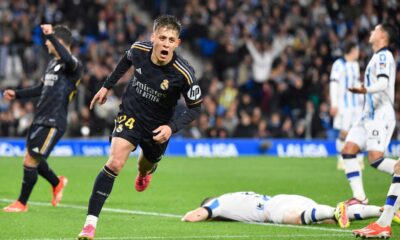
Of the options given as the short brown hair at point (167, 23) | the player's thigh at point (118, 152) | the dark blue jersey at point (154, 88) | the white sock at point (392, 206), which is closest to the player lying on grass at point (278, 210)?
the white sock at point (392, 206)

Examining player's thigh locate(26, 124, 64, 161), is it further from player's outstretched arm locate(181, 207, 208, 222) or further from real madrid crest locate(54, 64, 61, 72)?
player's outstretched arm locate(181, 207, 208, 222)

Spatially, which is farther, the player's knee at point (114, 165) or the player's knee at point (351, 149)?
the player's knee at point (351, 149)

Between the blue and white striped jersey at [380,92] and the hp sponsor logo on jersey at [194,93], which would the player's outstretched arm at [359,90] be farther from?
the hp sponsor logo on jersey at [194,93]

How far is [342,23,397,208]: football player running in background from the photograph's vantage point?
12680 mm

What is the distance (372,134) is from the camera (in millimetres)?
12789

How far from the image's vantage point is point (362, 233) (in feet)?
31.2

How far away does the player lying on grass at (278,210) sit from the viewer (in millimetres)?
10586

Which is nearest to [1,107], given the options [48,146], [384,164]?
[48,146]

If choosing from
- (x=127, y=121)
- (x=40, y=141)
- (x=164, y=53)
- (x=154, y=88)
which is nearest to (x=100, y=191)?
(x=127, y=121)

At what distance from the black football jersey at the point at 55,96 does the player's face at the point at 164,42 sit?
3.69 meters

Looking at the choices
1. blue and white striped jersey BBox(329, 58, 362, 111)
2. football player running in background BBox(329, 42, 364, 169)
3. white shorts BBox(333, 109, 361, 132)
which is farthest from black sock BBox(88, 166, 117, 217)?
white shorts BBox(333, 109, 361, 132)

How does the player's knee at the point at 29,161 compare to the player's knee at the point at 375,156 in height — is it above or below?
Result: below

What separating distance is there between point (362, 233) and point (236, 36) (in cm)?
2191

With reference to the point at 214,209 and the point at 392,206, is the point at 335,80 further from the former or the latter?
the point at 392,206
